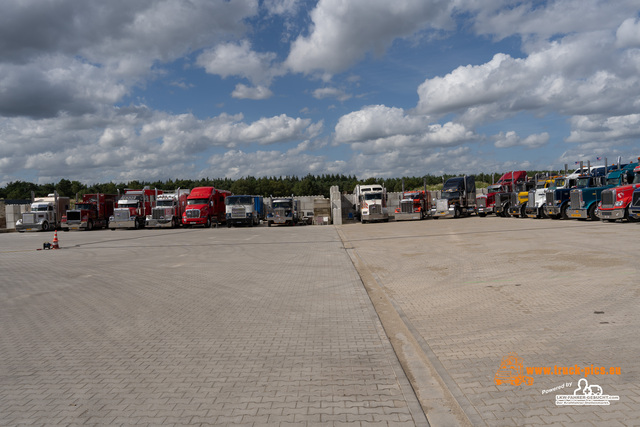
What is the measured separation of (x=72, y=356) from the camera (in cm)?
584

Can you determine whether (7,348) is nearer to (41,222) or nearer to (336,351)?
(336,351)

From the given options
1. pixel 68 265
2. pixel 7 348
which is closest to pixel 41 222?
pixel 68 265

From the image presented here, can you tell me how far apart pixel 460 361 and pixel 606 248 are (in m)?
11.7

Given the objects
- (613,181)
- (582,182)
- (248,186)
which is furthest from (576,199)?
(248,186)

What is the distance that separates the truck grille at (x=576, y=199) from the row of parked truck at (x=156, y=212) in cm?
2177

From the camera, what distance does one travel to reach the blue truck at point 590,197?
26.6m

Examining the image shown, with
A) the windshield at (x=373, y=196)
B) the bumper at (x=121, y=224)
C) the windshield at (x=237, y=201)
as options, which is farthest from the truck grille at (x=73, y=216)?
the windshield at (x=373, y=196)

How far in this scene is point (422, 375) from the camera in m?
4.93

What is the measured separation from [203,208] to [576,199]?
28143mm

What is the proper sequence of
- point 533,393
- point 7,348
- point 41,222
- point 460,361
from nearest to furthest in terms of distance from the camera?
point 533,393
point 460,361
point 7,348
point 41,222

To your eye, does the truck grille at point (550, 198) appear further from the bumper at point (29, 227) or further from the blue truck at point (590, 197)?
the bumper at point (29, 227)

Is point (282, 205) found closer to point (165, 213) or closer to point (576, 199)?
point (165, 213)

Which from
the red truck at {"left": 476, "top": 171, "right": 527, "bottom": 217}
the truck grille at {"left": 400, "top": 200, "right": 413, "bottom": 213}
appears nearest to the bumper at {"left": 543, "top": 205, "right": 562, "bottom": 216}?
the red truck at {"left": 476, "top": 171, "right": 527, "bottom": 217}

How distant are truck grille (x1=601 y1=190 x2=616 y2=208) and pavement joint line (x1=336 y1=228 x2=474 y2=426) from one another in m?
21.9
